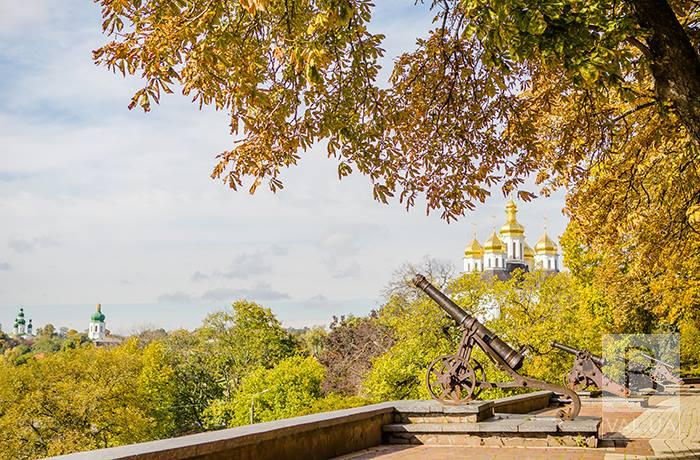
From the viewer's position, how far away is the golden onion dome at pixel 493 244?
7956cm

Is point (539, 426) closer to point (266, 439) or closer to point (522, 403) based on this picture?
point (266, 439)

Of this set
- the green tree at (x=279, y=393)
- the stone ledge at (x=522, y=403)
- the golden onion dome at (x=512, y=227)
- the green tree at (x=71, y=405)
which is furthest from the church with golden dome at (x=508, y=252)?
the stone ledge at (x=522, y=403)

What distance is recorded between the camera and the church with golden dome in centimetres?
7950

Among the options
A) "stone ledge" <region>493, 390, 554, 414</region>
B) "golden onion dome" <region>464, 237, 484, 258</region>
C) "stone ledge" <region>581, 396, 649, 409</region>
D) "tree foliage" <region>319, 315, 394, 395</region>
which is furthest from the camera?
"golden onion dome" <region>464, 237, 484, 258</region>

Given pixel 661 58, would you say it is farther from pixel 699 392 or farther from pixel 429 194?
pixel 699 392

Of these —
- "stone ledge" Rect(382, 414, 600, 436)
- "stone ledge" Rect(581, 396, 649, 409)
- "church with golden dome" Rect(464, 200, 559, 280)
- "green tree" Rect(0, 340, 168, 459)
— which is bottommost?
"green tree" Rect(0, 340, 168, 459)

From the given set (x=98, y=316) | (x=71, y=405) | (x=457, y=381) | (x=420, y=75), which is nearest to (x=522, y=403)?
(x=457, y=381)

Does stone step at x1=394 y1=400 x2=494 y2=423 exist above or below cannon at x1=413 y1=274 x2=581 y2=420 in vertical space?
below

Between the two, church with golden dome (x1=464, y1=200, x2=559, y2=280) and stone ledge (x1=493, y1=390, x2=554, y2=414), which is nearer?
stone ledge (x1=493, y1=390, x2=554, y2=414)

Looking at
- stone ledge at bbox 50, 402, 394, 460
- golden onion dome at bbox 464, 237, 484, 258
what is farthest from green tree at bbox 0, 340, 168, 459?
golden onion dome at bbox 464, 237, 484, 258

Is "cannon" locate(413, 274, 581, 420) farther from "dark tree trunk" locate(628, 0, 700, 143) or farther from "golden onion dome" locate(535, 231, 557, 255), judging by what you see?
"golden onion dome" locate(535, 231, 557, 255)

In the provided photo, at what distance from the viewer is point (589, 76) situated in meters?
4.76

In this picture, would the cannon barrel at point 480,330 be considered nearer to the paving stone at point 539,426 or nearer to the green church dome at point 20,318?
Result: the paving stone at point 539,426

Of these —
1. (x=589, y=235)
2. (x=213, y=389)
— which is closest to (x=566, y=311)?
(x=589, y=235)
